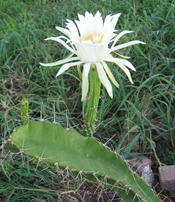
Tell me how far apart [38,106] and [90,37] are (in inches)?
26.6

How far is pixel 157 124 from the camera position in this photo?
4.43 feet

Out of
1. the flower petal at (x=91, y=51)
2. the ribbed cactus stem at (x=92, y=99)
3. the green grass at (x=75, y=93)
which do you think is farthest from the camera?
the green grass at (x=75, y=93)

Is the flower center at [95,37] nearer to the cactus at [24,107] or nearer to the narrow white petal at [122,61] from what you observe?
the narrow white petal at [122,61]

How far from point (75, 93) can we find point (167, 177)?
2.36ft

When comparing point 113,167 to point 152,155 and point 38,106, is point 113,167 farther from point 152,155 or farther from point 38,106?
point 38,106

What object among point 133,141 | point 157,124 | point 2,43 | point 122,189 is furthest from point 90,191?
point 2,43

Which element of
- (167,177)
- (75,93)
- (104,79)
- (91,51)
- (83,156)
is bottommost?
(167,177)

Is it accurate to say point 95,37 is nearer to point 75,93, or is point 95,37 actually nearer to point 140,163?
point 75,93

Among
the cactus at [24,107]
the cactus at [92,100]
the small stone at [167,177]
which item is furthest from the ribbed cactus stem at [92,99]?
the small stone at [167,177]

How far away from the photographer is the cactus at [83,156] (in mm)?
870

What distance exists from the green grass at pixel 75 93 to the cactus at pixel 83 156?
91mm

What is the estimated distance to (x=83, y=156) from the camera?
35.7 inches

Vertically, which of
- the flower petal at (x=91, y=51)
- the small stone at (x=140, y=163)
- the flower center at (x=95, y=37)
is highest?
the flower center at (x=95, y=37)

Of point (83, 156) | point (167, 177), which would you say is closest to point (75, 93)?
point (83, 156)
